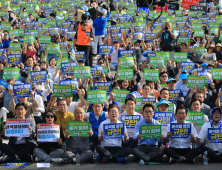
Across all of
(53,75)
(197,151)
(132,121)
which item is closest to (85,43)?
(53,75)

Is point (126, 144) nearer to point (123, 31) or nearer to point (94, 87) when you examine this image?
point (94, 87)

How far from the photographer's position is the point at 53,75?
11.4 metres

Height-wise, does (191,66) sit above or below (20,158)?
above

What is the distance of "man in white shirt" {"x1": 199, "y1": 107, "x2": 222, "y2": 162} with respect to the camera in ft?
24.9

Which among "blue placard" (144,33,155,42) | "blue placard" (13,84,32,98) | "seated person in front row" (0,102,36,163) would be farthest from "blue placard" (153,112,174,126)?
"blue placard" (144,33,155,42)

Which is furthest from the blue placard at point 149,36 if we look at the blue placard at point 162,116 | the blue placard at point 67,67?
the blue placard at point 162,116

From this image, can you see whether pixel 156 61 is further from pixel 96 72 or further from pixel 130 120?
pixel 130 120

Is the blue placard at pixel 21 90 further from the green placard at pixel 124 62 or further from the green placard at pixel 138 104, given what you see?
the green placard at pixel 124 62

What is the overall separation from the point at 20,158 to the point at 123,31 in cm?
771

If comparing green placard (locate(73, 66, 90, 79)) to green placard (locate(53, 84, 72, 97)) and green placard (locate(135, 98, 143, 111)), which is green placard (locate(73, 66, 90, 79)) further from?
green placard (locate(135, 98, 143, 111))

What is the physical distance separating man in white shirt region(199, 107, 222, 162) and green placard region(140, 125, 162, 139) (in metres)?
0.88

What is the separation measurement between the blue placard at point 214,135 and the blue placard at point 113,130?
1.65 metres

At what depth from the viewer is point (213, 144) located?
7727 millimetres

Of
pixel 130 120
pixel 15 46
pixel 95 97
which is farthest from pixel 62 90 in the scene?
pixel 15 46
